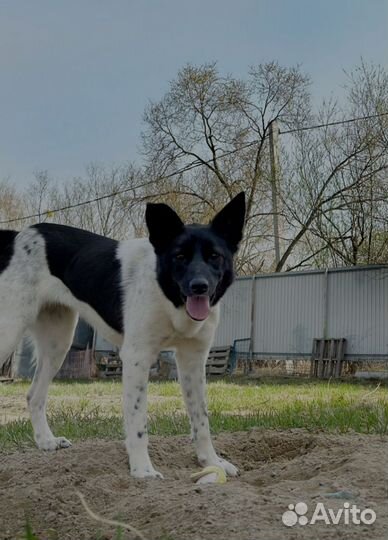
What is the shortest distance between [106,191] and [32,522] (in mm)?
23989

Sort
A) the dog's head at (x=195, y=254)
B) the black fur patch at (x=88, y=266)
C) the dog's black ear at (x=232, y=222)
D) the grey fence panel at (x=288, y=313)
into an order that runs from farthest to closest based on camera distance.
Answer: the grey fence panel at (x=288, y=313) → the black fur patch at (x=88, y=266) → the dog's black ear at (x=232, y=222) → the dog's head at (x=195, y=254)

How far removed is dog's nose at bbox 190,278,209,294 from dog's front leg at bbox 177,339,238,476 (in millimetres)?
580

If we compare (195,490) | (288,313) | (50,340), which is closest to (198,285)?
(195,490)

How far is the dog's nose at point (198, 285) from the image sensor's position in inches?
150

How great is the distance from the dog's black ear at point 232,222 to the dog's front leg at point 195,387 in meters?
0.65

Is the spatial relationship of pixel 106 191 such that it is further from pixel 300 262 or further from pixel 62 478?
pixel 62 478

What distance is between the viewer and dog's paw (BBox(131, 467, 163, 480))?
3.81m

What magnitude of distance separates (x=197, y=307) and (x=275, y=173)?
61.2 feet

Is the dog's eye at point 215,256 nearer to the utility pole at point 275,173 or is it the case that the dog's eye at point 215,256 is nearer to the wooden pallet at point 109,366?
the utility pole at point 275,173

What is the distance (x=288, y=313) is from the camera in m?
20.0

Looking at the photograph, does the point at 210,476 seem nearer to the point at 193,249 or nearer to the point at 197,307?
Answer: the point at 197,307

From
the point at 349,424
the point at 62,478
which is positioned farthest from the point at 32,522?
the point at 349,424

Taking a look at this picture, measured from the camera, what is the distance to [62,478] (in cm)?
365

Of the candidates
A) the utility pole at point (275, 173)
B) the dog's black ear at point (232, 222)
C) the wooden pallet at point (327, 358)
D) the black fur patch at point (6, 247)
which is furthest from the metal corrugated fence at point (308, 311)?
the dog's black ear at point (232, 222)
